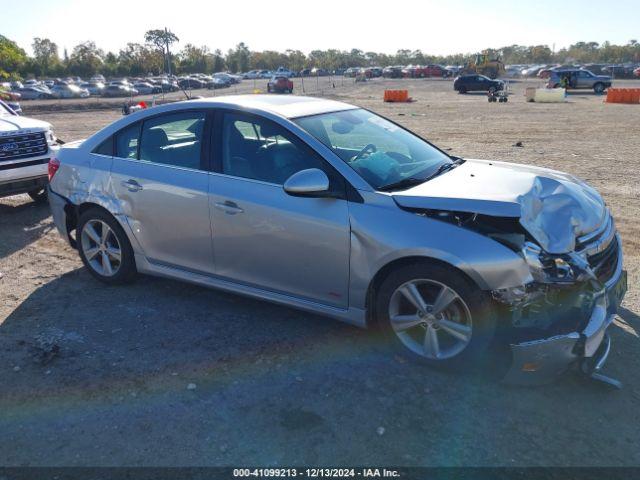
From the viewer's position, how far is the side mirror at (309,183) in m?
3.62

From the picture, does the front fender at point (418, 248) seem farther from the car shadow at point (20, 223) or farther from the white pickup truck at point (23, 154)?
the white pickup truck at point (23, 154)

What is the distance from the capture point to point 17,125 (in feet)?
25.7

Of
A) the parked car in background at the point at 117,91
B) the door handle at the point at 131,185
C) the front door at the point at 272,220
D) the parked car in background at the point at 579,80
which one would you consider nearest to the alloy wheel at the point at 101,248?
the door handle at the point at 131,185

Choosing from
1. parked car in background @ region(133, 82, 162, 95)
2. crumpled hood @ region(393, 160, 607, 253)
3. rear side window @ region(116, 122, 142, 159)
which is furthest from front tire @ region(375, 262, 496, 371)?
parked car in background @ region(133, 82, 162, 95)

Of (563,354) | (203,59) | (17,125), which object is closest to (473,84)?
(17,125)

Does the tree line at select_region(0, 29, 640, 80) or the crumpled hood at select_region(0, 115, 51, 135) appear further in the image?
the tree line at select_region(0, 29, 640, 80)

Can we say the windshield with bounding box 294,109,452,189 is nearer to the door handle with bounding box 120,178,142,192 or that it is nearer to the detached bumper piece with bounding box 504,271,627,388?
the detached bumper piece with bounding box 504,271,627,388

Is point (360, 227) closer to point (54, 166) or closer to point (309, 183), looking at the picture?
point (309, 183)

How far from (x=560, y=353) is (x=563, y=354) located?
0.07 feet

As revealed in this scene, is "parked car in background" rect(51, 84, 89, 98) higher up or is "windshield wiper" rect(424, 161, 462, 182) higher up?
"windshield wiper" rect(424, 161, 462, 182)

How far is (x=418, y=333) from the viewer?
3721 millimetres

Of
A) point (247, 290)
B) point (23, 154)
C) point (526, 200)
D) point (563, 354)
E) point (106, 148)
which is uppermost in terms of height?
point (106, 148)

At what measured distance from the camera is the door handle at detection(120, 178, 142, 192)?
465 cm

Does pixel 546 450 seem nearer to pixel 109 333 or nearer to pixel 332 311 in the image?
pixel 332 311
